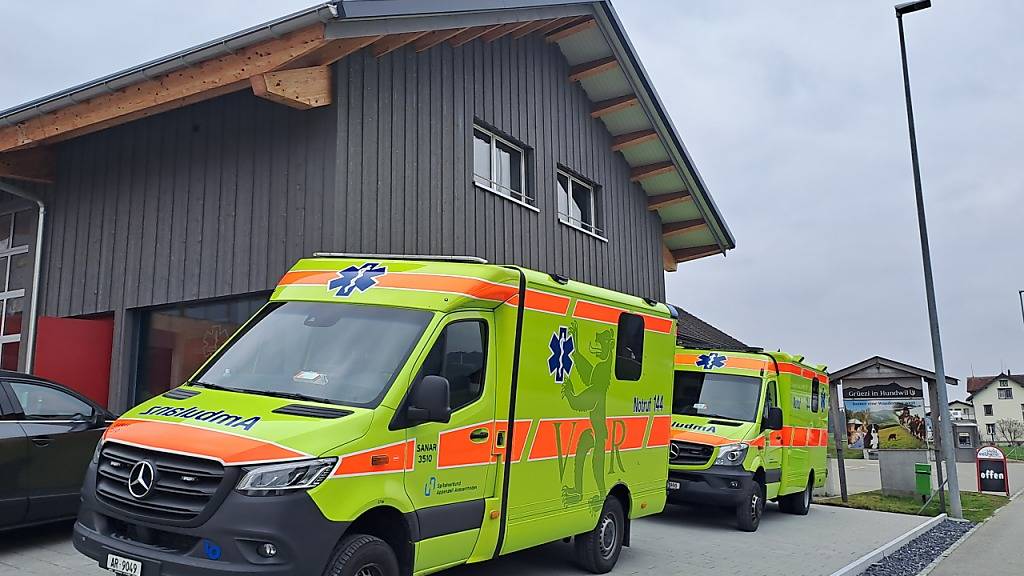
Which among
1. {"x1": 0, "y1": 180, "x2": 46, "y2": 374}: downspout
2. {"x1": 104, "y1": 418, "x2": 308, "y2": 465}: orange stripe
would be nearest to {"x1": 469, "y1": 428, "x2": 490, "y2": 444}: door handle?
{"x1": 104, "y1": 418, "x2": 308, "y2": 465}: orange stripe

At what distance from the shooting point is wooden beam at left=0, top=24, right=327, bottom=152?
29.3 feet

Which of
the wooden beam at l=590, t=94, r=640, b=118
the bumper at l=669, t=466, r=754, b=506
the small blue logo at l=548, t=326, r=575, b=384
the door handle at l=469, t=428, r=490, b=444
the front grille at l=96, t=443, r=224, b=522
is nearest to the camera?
the front grille at l=96, t=443, r=224, b=522

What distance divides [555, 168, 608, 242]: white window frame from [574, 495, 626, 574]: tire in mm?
6464

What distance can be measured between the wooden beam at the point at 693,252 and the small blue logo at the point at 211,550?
51.4 feet

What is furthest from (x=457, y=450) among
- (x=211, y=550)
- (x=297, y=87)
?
(x=297, y=87)

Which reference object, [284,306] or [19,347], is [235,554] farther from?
[19,347]

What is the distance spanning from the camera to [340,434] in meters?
5.22

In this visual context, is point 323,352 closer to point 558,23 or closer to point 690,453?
point 690,453

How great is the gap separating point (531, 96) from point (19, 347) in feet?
28.0

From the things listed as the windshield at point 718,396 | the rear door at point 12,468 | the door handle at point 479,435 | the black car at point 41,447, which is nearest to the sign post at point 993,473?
the windshield at point 718,396

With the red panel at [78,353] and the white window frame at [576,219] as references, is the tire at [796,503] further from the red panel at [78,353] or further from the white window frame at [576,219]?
the red panel at [78,353]

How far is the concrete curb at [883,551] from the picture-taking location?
9055 mm

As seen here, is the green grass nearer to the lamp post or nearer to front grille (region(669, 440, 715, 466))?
the lamp post

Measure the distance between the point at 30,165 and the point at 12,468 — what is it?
21.6 feet
